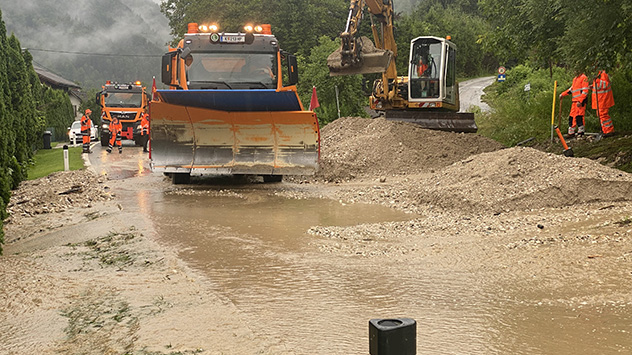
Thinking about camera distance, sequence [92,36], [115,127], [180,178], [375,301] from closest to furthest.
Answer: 1. [375,301]
2. [180,178]
3. [115,127]
4. [92,36]

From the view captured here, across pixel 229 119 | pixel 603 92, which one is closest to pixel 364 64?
pixel 229 119

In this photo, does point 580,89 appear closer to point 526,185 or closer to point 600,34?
point 600,34

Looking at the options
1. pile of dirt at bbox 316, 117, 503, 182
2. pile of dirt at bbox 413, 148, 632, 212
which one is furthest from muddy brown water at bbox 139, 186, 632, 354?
pile of dirt at bbox 316, 117, 503, 182

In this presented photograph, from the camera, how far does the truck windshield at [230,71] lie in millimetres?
12641

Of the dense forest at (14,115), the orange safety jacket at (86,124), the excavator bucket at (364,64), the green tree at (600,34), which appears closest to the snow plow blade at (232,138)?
the dense forest at (14,115)

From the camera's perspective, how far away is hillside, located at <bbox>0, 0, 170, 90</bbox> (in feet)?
380

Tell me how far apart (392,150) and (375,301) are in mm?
10493

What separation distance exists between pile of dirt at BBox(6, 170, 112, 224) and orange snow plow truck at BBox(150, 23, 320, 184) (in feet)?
4.60

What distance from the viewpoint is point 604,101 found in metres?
14.8

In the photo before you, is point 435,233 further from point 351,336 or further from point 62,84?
point 62,84

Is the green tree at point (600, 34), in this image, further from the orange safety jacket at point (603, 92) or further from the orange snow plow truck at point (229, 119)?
the orange snow plow truck at point (229, 119)

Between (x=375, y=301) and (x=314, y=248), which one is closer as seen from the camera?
(x=375, y=301)

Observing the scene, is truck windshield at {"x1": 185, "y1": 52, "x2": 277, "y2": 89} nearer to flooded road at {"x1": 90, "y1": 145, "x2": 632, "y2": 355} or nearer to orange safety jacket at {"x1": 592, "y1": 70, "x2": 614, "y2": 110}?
flooded road at {"x1": 90, "y1": 145, "x2": 632, "y2": 355}

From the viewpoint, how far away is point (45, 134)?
3056 cm
